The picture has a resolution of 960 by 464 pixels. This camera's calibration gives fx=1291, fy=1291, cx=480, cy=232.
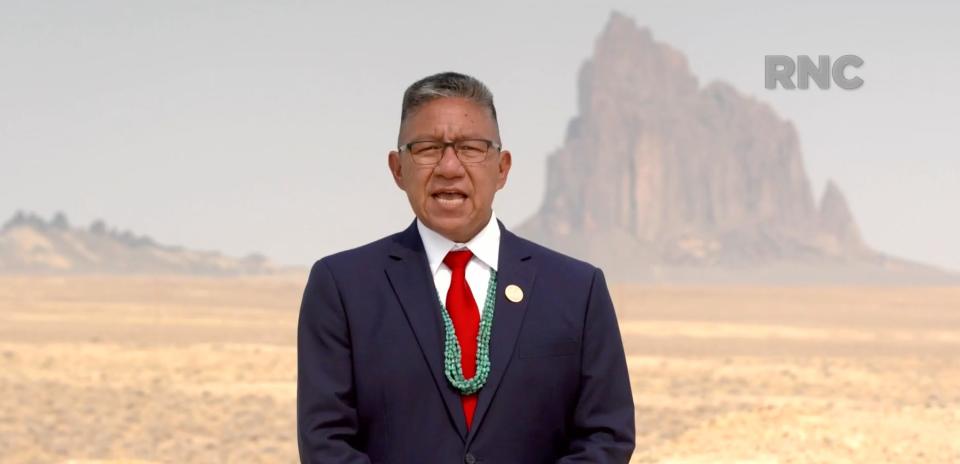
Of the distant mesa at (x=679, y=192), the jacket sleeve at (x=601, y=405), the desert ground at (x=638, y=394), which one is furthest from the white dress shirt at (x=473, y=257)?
the distant mesa at (x=679, y=192)

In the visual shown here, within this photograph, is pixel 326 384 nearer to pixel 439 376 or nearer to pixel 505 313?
pixel 439 376

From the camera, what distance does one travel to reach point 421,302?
2709 millimetres

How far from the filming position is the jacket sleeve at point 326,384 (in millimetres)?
2609

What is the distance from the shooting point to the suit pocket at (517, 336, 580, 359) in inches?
105

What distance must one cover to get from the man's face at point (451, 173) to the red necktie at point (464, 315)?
0.20 feet

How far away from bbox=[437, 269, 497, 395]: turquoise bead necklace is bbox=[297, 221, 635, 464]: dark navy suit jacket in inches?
0.5

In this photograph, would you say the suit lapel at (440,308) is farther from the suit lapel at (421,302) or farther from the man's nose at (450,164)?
the man's nose at (450,164)

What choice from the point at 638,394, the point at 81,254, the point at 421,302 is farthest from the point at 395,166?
the point at 81,254

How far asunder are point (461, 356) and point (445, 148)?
1.42 ft

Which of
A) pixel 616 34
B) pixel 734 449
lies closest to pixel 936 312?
pixel 734 449

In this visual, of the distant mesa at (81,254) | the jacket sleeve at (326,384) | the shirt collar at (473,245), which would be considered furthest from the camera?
the distant mesa at (81,254)

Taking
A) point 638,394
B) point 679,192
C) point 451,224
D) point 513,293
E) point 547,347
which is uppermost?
point 679,192

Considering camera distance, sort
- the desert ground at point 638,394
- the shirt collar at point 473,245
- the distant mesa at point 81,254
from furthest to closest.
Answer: the distant mesa at point 81,254
the desert ground at point 638,394
the shirt collar at point 473,245

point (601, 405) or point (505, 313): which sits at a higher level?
point (505, 313)
